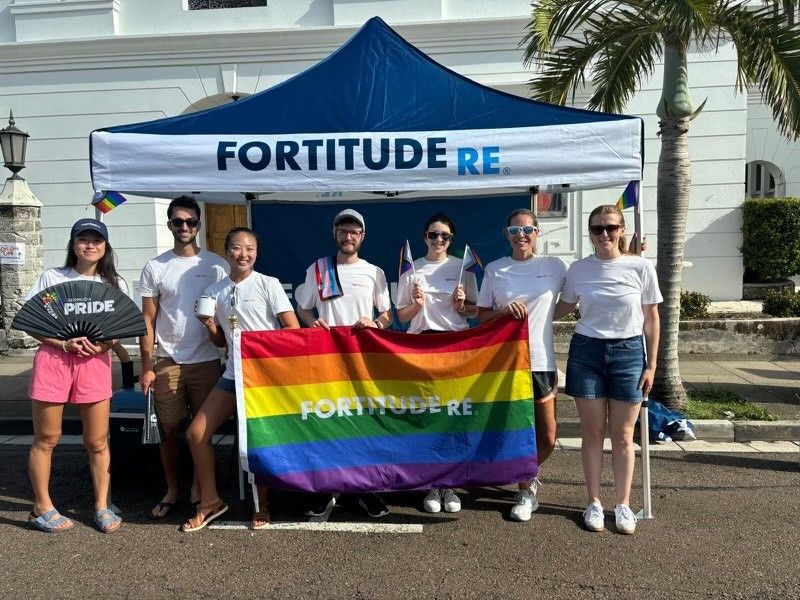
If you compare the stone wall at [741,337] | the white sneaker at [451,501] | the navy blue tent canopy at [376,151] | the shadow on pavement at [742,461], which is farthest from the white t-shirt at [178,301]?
the stone wall at [741,337]

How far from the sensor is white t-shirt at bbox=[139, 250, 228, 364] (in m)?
3.95

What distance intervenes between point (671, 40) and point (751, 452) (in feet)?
13.7

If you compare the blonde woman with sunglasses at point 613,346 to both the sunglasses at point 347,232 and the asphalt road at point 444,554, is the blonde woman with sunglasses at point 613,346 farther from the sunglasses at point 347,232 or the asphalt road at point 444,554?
the sunglasses at point 347,232

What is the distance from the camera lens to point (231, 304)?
12.4ft

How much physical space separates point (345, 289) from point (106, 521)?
216 centimetres

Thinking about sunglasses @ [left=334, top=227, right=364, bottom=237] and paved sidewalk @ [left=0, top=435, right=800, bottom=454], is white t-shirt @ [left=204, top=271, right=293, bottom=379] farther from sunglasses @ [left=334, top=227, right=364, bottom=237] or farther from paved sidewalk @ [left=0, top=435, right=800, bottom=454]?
paved sidewalk @ [left=0, top=435, right=800, bottom=454]

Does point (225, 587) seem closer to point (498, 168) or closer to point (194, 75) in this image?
point (498, 168)

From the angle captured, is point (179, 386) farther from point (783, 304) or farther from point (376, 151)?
point (783, 304)

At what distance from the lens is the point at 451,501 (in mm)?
4090

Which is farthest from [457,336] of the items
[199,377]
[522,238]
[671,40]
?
[671,40]

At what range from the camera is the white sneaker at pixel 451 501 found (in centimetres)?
404

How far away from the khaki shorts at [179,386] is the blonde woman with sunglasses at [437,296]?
55.3 inches

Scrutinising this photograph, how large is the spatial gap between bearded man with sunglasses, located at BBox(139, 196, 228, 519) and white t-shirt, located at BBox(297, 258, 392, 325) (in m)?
0.63

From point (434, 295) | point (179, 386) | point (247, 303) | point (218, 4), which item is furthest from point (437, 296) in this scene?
point (218, 4)
